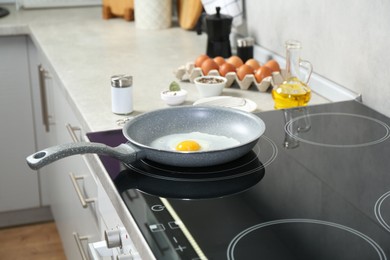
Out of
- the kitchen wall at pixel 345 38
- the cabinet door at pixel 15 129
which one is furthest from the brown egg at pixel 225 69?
the cabinet door at pixel 15 129

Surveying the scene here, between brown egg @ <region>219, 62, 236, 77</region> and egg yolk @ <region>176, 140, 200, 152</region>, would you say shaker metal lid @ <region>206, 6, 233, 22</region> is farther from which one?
egg yolk @ <region>176, 140, 200, 152</region>

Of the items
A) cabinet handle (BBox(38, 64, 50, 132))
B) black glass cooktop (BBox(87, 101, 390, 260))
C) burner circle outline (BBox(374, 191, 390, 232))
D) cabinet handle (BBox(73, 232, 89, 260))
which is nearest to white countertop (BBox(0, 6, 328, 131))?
cabinet handle (BBox(38, 64, 50, 132))

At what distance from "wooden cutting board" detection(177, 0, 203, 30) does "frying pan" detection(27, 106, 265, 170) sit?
1.19 meters

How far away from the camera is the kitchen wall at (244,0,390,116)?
1549mm

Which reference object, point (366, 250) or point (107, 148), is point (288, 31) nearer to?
point (107, 148)

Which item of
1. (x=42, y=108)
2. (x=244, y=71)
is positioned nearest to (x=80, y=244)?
(x=244, y=71)

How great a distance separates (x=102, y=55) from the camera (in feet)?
7.41

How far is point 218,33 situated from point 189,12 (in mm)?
525

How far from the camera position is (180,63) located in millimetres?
2170

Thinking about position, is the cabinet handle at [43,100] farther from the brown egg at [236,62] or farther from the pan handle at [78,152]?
the pan handle at [78,152]

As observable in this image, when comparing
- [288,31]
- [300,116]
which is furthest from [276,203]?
[288,31]

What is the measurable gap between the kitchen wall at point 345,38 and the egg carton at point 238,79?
13 cm

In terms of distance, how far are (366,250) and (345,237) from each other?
0.05 meters

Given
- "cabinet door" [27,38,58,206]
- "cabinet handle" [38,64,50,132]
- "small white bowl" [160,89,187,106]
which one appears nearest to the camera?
"small white bowl" [160,89,187,106]
